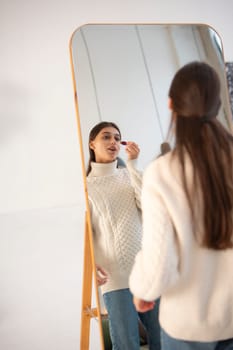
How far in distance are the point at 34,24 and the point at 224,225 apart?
1.15 m

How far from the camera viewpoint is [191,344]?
94 centimetres

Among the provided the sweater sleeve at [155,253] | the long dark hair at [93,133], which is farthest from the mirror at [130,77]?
the sweater sleeve at [155,253]

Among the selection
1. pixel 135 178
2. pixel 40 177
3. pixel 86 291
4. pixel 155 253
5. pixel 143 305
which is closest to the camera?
pixel 155 253

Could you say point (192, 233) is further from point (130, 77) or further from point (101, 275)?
point (130, 77)

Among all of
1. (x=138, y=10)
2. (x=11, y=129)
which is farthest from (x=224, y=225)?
(x=138, y=10)

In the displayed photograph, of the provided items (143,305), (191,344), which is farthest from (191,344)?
(143,305)

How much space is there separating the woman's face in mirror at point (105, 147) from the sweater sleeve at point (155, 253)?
303 mm

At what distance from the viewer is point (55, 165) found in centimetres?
162

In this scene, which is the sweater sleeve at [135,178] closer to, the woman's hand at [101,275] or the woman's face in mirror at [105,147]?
the woman's face in mirror at [105,147]

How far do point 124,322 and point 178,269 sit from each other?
34cm

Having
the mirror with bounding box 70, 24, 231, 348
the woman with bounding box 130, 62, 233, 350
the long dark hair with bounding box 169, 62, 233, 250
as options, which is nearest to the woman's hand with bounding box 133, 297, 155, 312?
the woman with bounding box 130, 62, 233, 350

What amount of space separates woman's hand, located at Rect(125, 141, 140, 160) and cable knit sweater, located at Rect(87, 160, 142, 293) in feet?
0.06

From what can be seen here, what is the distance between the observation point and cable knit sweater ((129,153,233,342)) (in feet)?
2.80

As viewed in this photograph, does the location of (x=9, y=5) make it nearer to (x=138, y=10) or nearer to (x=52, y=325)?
(x=138, y=10)
